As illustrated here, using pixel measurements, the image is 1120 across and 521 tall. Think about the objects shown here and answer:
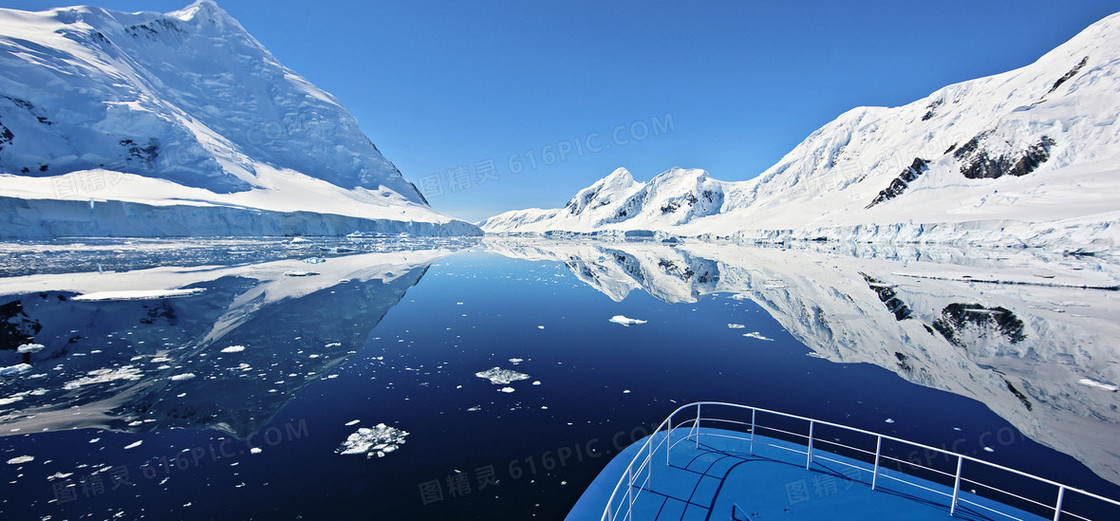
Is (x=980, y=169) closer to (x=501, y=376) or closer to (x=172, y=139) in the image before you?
(x=501, y=376)

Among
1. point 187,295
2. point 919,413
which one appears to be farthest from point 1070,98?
point 187,295

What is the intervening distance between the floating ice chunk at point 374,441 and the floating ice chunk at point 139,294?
15698 millimetres

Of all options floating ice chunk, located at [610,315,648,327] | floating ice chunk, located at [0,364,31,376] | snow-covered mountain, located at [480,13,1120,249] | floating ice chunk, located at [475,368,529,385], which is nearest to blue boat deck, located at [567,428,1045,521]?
floating ice chunk, located at [475,368,529,385]

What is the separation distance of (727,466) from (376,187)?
11290 cm

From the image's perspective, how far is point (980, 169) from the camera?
205 feet

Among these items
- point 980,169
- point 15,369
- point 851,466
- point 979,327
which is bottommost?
point 15,369

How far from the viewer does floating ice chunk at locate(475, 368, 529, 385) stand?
28.3 feet

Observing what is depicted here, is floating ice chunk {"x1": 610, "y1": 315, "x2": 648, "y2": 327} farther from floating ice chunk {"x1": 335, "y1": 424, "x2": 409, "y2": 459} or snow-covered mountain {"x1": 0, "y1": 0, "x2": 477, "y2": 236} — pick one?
snow-covered mountain {"x1": 0, "y1": 0, "x2": 477, "y2": 236}

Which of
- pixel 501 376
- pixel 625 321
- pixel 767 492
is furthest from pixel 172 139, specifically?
pixel 767 492

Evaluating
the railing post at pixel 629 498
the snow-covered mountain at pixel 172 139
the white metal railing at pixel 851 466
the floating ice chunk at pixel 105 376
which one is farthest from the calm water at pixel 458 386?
the snow-covered mountain at pixel 172 139

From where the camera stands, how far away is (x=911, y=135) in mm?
93812

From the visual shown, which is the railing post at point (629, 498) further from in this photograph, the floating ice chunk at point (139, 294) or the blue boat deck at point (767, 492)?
the floating ice chunk at point (139, 294)

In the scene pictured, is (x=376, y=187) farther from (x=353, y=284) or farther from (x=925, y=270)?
(x=925, y=270)

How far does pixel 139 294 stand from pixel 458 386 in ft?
53.9
